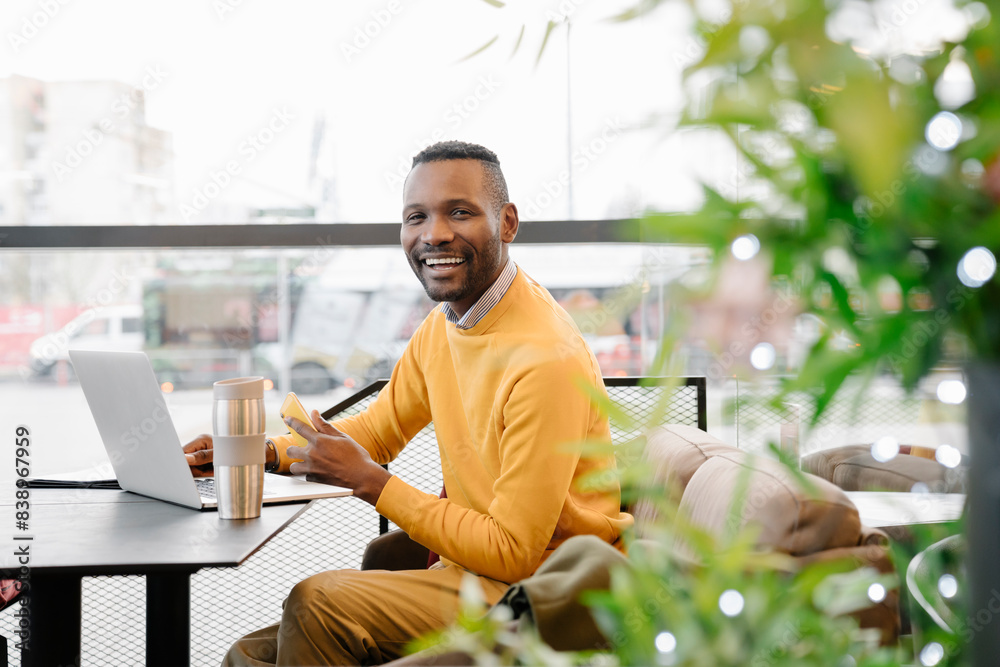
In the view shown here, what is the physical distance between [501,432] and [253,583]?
5.43 feet

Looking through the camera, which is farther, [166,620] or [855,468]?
[855,468]

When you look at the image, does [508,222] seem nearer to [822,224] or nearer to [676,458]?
[676,458]

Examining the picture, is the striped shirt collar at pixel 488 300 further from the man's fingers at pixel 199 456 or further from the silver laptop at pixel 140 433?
the man's fingers at pixel 199 456

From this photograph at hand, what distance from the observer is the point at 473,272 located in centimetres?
164

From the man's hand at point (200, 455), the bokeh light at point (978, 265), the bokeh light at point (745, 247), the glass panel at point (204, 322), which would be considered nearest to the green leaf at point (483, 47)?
the bokeh light at point (745, 247)

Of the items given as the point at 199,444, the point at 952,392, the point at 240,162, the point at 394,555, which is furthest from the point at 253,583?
the point at 952,392

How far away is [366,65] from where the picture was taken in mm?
2686

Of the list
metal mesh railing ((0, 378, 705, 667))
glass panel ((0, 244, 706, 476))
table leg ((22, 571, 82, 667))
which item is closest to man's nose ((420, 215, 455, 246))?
metal mesh railing ((0, 378, 705, 667))

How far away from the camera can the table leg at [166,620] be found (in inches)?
58.6

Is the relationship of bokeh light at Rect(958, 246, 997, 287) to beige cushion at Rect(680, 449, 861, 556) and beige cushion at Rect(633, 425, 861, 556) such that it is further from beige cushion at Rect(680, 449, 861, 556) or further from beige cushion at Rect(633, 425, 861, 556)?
beige cushion at Rect(680, 449, 861, 556)

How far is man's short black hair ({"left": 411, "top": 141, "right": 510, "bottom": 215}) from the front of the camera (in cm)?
166

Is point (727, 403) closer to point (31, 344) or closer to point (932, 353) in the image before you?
point (932, 353)

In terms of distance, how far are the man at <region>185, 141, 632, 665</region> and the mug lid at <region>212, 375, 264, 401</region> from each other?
0.35 ft

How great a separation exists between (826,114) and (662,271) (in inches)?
4.5
